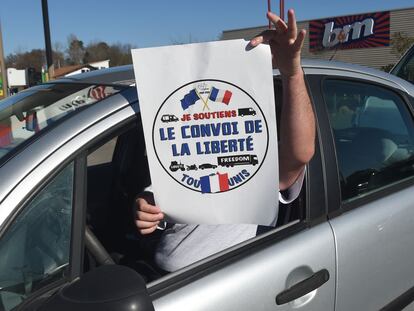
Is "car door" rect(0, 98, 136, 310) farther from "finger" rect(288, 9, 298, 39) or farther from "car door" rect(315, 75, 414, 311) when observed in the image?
"car door" rect(315, 75, 414, 311)

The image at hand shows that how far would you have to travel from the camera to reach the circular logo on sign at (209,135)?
1.51 m

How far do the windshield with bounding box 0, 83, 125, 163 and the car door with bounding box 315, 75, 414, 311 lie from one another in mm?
953

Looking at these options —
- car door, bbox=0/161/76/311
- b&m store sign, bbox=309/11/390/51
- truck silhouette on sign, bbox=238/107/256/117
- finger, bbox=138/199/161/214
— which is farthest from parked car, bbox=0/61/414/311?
b&m store sign, bbox=309/11/390/51

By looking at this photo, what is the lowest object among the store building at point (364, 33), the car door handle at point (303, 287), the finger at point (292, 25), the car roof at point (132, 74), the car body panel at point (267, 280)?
the car door handle at point (303, 287)

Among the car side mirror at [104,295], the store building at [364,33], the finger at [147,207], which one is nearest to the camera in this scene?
the car side mirror at [104,295]

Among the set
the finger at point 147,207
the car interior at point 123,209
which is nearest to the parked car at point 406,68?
the car interior at point 123,209

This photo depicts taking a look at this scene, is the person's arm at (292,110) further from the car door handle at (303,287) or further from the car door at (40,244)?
the car door at (40,244)

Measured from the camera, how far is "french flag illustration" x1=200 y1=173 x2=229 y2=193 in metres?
1.54

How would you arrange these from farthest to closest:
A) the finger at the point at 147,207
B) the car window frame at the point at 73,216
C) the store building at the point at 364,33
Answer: the store building at the point at 364,33 < the finger at the point at 147,207 < the car window frame at the point at 73,216

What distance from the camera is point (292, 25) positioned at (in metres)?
1.55

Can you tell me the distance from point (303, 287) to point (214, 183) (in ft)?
1.58

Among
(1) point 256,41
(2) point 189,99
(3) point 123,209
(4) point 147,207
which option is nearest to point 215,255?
(4) point 147,207

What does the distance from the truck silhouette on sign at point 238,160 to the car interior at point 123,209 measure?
38 cm

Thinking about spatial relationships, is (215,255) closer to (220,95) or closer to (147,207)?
(147,207)
